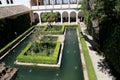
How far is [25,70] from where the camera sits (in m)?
18.6

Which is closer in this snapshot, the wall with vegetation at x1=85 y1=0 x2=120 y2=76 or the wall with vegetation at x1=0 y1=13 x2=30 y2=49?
the wall with vegetation at x1=85 y1=0 x2=120 y2=76

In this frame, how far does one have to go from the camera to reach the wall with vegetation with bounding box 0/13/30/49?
26575 millimetres

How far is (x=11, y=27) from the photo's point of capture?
30312mm

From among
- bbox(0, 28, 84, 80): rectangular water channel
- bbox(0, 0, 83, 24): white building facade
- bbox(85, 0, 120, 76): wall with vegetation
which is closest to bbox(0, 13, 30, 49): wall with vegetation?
bbox(0, 28, 84, 80): rectangular water channel

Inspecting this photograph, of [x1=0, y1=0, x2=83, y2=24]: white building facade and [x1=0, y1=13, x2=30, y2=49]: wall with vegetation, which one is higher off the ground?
[x1=0, y1=0, x2=83, y2=24]: white building facade

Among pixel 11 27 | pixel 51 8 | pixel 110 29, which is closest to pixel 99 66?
pixel 110 29

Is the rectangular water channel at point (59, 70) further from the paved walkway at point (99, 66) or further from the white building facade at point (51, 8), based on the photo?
the white building facade at point (51, 8)

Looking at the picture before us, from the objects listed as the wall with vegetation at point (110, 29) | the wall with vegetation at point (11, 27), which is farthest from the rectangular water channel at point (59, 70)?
the wall with vegetation at point (11, 27)

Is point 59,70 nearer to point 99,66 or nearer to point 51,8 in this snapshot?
point 99,66

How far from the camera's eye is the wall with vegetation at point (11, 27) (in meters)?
26.6

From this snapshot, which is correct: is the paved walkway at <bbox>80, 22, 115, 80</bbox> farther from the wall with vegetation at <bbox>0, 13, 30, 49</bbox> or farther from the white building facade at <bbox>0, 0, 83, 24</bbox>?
the white building facade at <bbox>0, 0, 83, 24</bbox>

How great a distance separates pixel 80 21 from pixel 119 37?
1147 inches

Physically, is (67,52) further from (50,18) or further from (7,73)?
(50,18)

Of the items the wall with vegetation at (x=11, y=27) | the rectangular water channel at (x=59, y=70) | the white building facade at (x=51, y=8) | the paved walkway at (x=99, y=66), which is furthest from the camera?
the white building facade at (x=51, y=8)
